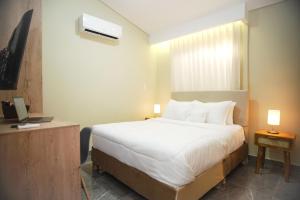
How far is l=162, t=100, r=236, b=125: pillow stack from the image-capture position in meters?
2.85

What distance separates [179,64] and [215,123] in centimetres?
178

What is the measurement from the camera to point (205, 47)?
3.59 meters

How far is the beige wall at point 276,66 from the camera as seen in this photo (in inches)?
104

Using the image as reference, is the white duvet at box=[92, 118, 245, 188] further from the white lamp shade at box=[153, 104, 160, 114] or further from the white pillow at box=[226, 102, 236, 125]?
the white lamp shade at box=[153, 104, 160, 114]

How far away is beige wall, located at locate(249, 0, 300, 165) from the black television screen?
129 inches

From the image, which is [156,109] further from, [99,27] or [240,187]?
[240,187]

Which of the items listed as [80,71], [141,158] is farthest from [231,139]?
[80,71]

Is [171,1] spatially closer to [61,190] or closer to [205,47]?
[205,47]

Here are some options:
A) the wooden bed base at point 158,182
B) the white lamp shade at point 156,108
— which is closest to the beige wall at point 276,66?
the wooden bed base at point 158,182

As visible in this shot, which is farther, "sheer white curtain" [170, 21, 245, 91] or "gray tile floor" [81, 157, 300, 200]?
"sheer white curtain" [170, 21, 245, 91]

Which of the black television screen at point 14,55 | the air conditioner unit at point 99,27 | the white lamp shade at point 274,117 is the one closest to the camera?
the black television screen at point 14,55

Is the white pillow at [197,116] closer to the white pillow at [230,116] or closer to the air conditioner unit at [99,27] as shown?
the white pillow at [230,116]

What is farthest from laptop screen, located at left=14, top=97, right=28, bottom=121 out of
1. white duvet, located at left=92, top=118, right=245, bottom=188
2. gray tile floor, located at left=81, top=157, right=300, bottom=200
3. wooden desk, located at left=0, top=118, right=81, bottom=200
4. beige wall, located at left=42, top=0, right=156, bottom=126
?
beige wall, located at left=42, top=0, right=156, bottom=126

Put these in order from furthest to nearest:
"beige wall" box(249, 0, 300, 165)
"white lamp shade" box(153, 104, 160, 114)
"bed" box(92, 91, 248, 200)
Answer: "white lamp shade" box(153, 104, 160, 114) → "beige wall" box(249, 0, 300, 165) → "bed" box(92, 91, 248, 200)
